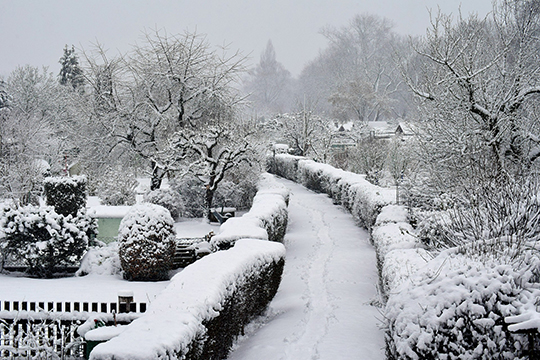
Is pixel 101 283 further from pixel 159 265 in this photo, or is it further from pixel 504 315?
pixel 504 315

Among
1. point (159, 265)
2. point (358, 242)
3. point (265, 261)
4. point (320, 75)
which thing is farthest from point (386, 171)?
point (320, 75)

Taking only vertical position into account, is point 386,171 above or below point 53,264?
above

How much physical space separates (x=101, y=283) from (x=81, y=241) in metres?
1.47

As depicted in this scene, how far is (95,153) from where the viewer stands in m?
20.2

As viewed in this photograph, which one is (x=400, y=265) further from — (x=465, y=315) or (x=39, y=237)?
(x=39, y=237)

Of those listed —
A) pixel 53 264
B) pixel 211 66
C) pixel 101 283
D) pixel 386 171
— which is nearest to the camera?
pixel 101 283

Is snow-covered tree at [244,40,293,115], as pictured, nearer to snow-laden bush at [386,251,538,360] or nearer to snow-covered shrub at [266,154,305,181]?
snow-covered shrub at [266,154,305,181]

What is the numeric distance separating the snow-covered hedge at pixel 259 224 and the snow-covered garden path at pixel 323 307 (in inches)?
32.6

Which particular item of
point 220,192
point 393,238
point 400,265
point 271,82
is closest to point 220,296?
point 400,265

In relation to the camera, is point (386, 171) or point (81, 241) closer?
point (81, 241)

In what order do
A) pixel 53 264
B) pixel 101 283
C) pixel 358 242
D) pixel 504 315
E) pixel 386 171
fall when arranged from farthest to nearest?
pixel 386 171 → pixel 358 242 → pixel 53 264 → pixel 101 283 → pixel 504 315

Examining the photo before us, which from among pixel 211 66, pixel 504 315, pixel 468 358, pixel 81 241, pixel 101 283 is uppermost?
pixel 211 66

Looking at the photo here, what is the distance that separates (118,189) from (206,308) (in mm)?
15613

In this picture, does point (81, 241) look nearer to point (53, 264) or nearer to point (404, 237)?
point (53, 264)
